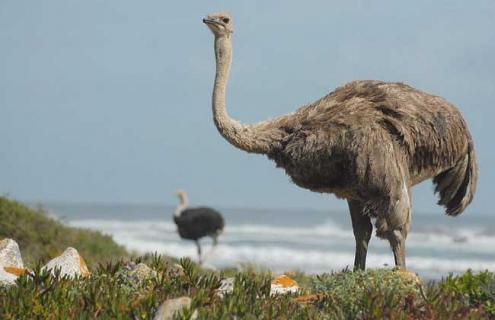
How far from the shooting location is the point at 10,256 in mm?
8086

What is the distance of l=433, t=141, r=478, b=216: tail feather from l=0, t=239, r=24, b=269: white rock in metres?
3.99

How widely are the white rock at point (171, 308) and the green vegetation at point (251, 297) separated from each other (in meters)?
0.09

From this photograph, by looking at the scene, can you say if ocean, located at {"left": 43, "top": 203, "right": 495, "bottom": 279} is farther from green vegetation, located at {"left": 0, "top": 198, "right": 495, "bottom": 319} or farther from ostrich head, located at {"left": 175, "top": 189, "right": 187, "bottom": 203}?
green vegetation, located at {"left": 0, "top": 198, "right": 495, "bottom": 319}

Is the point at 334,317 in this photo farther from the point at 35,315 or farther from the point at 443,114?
the point at 443,114

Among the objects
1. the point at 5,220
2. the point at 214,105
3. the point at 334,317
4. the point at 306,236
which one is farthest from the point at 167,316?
the point at 306,236

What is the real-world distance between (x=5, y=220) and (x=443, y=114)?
8.89m

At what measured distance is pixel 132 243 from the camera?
36.0 m

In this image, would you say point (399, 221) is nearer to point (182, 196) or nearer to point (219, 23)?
point (219, 23)

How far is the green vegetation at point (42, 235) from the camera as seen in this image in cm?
1466

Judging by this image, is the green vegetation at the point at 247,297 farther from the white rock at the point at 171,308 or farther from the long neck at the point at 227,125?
the long neck at the point at 227,125

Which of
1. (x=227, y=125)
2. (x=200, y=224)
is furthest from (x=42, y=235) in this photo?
(x=227, y=125)

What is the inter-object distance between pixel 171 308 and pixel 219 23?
3848 mm

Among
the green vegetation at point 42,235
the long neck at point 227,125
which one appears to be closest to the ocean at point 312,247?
the green vegetation at point 42,235


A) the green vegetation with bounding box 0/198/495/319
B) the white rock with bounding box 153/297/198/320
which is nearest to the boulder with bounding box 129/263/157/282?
the green vegetation with bounding box 0/198/495/319
